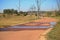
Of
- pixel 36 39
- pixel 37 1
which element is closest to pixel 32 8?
pixel 37 1

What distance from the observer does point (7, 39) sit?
11.6 metres

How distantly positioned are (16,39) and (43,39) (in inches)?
69.5

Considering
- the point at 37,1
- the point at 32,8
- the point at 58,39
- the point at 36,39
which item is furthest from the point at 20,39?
the point at 32,8

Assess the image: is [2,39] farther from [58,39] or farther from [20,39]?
[58,39]

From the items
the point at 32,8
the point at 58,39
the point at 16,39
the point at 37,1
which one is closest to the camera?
the point at 58,39

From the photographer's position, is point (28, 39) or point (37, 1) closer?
point (28, 39)

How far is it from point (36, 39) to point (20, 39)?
1063mm

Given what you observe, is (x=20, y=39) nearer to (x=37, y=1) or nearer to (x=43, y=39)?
(x=43, y=39)

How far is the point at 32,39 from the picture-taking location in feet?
38.5

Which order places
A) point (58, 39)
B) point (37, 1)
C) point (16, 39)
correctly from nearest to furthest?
point (58, 39), point (16, 39), point (37, 1)

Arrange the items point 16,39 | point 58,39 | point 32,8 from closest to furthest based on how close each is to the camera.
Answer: point 58,39 < point 16,39 < point 32,8

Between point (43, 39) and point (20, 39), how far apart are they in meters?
1.51

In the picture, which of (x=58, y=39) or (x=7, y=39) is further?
(x=7, y=39)

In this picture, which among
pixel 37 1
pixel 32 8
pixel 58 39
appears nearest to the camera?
pixel 58 39
